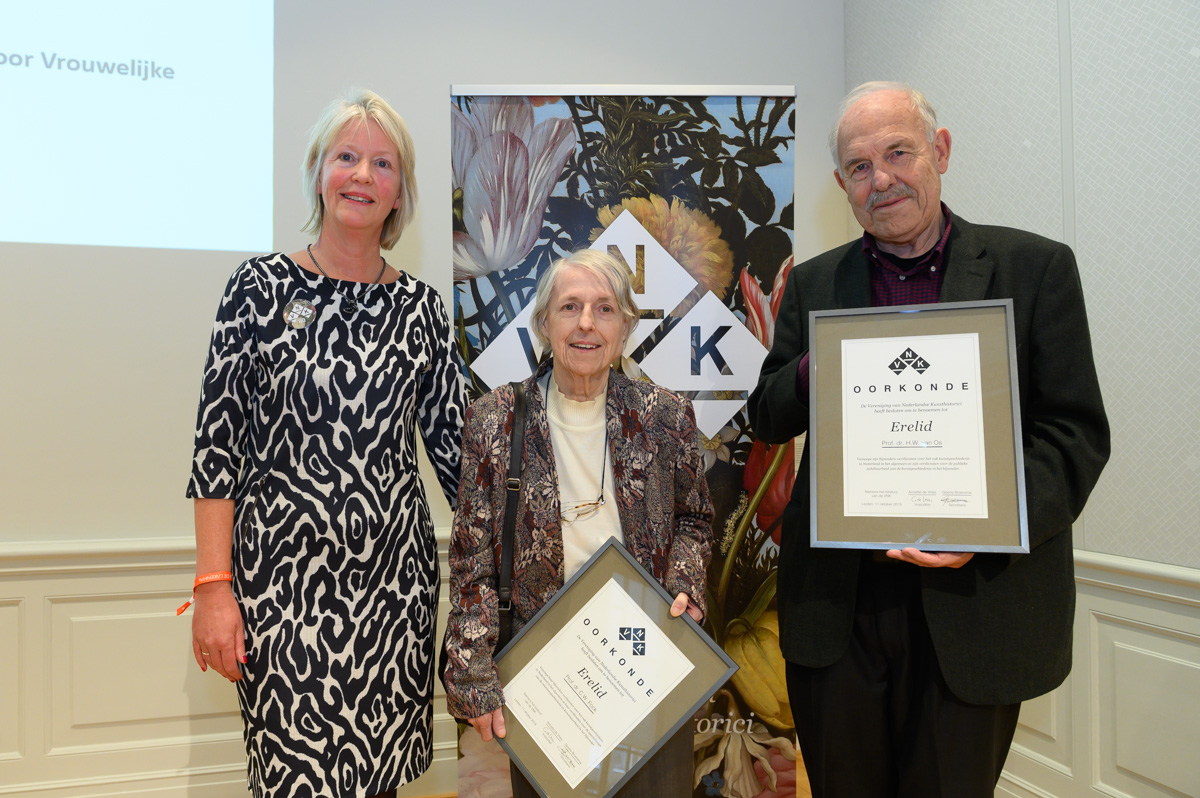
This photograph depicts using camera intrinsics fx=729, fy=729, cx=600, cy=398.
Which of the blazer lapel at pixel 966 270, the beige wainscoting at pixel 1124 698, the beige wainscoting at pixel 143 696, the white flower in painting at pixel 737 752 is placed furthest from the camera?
the white flower in painting at pixel 737 752

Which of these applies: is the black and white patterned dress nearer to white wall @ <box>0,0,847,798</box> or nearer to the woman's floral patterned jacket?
the woman's floral patterned jacket

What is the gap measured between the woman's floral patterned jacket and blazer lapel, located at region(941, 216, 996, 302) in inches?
24.0

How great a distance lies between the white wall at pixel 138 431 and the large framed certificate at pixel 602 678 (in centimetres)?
159

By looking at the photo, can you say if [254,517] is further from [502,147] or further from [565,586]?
[502,147]

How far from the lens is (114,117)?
104 inches

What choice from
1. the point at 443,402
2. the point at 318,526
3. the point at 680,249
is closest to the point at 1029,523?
the point at 443,402

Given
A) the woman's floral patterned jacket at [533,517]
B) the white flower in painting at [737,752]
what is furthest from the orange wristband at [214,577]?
the white flower in painting at [737,752]

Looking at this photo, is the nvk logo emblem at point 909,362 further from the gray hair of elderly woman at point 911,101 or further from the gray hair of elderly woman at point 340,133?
the gray hair of elderly woman at point 340,133

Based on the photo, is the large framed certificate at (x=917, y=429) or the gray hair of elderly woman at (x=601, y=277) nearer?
the large framed certificate at (x=917, y=429)

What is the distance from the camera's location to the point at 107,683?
2666mm

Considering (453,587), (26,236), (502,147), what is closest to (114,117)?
(26,236)

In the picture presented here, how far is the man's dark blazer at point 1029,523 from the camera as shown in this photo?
1.31 meters

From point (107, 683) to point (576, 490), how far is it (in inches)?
87.8

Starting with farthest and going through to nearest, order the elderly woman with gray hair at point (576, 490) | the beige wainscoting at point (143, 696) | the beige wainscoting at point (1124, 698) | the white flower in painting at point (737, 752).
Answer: the white flower in painting at point (737, 752)
the beige wainscoting at point (143, 696)
the beige wainscoting at point (1124, 698)
the elderly woman with gray hair at point (576, 490)
